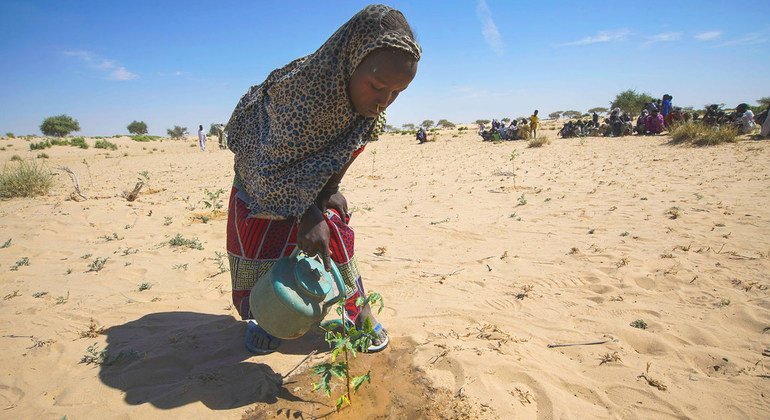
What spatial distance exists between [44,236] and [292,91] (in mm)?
4735

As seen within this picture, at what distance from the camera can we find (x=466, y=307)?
9.41 feet

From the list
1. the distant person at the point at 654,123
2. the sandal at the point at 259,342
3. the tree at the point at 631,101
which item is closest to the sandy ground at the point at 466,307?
the sandal at the point at 259,342

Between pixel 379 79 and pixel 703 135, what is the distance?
11748mm

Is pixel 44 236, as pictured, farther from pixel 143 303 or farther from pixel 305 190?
pixel 305 190

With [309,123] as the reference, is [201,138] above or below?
above

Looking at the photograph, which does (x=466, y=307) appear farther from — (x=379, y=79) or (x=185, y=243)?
(x=185, y=243)

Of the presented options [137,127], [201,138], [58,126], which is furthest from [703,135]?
[137,127]

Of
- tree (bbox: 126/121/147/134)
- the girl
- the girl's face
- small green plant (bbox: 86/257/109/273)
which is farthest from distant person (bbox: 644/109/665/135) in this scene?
tree (bbox: 126/121/147/134)

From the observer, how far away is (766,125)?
1030cm

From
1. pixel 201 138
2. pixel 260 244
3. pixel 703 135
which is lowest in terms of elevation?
pixel 260 244

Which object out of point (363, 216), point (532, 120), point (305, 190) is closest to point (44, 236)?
point (363, 216)

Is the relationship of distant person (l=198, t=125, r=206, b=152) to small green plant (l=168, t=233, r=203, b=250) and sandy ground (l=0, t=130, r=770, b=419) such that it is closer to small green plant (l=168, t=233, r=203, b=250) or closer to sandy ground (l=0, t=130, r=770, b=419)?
sandy ground (l=0, t=130, r=770, b=419)

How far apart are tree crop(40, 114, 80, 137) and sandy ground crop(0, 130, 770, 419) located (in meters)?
38.6

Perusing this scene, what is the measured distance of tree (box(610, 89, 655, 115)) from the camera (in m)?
29.7
